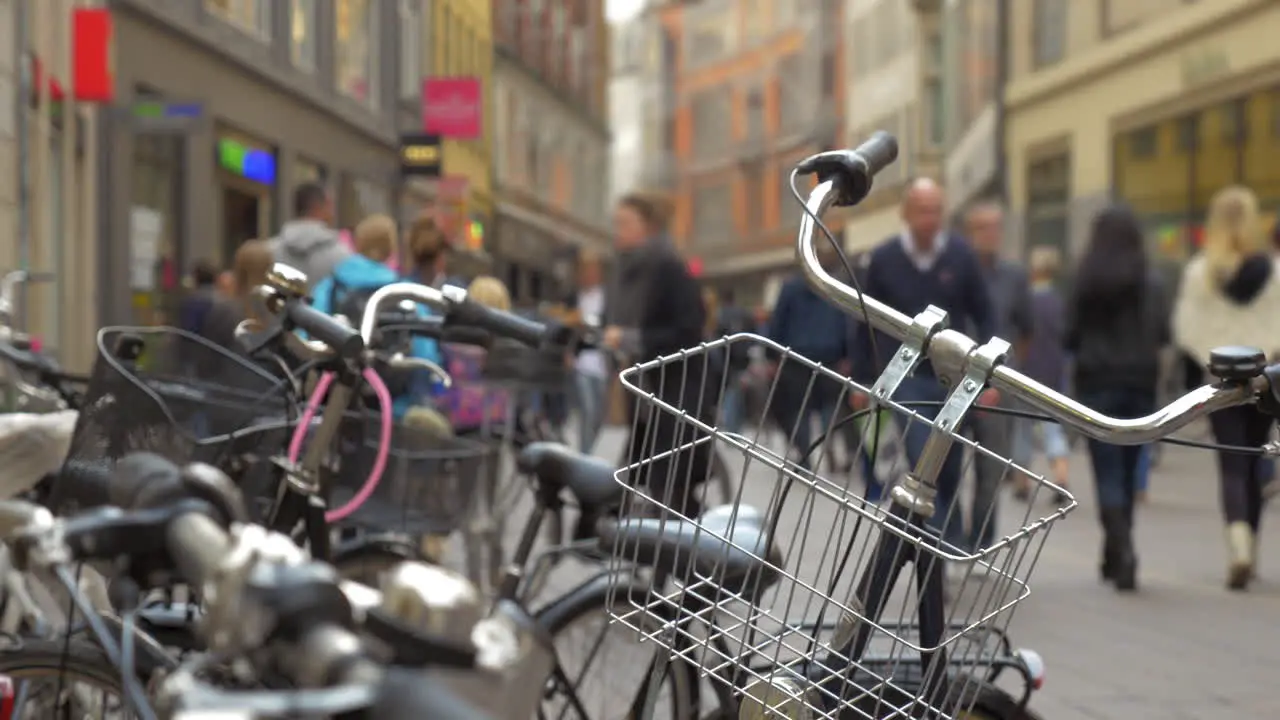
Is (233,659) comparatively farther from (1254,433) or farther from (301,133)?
(301,133)

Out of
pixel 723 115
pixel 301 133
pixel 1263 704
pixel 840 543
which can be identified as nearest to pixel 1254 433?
pixel 1263 704

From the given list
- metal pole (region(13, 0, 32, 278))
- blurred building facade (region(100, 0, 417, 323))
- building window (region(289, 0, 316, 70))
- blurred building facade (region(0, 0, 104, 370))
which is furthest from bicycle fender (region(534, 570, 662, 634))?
blurred building facade (region(100, 0, 417, 323))

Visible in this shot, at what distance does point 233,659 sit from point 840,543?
119 cm

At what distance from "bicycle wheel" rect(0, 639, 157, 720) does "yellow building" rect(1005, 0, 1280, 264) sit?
1633 centimetres

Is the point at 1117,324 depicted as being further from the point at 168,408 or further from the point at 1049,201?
the point at 1049,201

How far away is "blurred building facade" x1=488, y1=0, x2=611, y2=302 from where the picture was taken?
43.5 metres

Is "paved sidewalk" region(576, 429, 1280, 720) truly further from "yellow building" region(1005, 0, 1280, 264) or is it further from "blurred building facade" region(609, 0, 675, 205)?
"blurred building facade" region(609, 0, 675, 205)

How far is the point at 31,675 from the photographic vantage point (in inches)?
107

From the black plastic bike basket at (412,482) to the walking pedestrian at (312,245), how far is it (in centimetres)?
319

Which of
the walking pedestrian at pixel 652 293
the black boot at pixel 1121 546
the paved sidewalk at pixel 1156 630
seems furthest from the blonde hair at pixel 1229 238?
the walking pedestrian at pixel 652 293

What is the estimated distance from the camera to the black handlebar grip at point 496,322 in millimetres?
3869

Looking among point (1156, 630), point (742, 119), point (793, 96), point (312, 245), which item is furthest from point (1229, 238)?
point (742, 119)

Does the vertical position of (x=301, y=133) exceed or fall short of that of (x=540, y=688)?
it exceeds it

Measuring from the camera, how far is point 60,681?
2633mm
